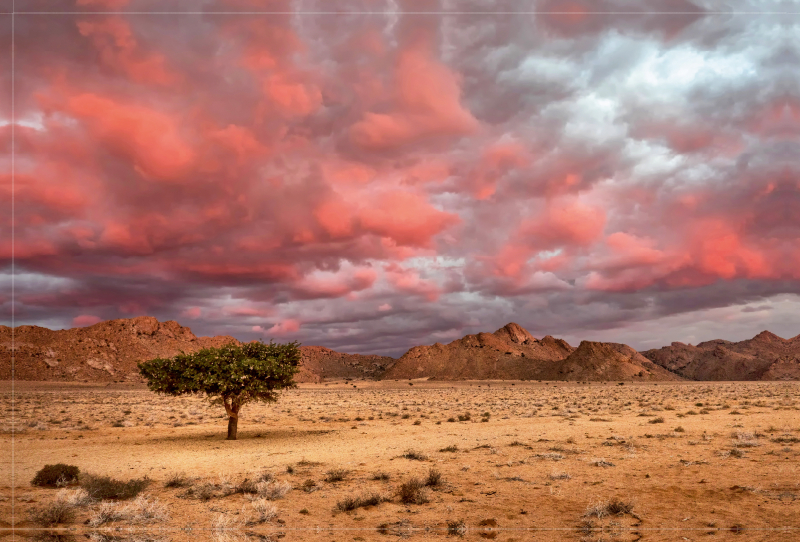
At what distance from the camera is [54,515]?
11188mm

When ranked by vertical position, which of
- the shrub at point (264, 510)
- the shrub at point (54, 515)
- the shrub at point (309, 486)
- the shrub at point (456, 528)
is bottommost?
Result: the shrub at point (309, 486)

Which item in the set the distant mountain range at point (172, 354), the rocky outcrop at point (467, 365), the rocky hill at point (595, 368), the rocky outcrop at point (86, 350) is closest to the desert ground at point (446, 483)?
the rocky outcrop at point (86, 350)

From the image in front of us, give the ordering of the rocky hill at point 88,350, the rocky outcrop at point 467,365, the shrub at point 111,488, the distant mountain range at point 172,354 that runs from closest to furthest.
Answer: the shrub at point 111,488, the rocky hill at point 88,350, the distant mountain range at point 172,354, the rocky outcrop at point 467,365

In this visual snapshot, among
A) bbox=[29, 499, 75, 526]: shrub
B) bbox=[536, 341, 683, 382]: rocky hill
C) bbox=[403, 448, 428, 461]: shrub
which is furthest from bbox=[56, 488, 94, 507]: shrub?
bbox=[536, 341, 683, 382]: rocky hill

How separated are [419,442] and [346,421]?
13.6 meters

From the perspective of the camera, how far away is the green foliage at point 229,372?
24.6 meters

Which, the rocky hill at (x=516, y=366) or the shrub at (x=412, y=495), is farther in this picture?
the rocky hill at (x=516, y=366)

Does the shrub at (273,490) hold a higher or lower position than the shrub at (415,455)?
higher

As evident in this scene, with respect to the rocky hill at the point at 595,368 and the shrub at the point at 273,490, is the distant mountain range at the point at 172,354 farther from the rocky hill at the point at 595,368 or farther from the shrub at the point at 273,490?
the shrub at the point at 273,490

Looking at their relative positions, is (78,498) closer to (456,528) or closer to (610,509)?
(456,528)

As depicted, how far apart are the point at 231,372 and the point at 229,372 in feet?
1.41

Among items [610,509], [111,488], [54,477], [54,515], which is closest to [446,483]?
[610,509]

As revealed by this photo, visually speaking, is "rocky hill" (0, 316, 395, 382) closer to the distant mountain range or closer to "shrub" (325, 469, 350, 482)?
the distant mountain range

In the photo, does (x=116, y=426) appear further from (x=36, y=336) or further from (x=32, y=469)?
(x=36, y=336)
